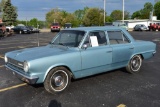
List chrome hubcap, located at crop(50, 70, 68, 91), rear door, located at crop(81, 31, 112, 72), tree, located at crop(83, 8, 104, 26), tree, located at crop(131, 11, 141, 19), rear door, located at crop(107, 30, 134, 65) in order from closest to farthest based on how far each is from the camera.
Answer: chrome hubcap, located at crop(50, 70, 68, 91), rear door, located at crop(81, 31, 112, 72), rear door, located at crop(107, 30, 134, 65), tree, located at crop(83, 8, 104, 26), tree, located at crop(131, 11, 141, 19)

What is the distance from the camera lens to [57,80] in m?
5.32

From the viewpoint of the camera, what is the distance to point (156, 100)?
488 centimetres

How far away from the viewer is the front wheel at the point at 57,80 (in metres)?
5.15

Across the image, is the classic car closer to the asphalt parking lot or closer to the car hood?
the car hood

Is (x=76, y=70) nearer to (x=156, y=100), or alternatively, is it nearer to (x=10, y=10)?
(x=156, y=100)

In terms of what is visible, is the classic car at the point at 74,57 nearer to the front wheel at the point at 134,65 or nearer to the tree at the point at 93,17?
the front wheel at the point at 134,65

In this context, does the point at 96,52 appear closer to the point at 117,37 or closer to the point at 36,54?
the point at 117,37

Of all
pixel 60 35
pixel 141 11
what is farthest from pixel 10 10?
pixel 141 11

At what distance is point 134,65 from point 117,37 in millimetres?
1253

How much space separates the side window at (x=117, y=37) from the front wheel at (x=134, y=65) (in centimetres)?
71

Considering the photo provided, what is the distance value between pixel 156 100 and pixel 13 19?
2194 inches

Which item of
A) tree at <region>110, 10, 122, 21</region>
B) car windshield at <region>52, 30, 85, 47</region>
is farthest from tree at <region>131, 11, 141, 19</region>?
car windshield at <region>52, 30, 85, 47</region>

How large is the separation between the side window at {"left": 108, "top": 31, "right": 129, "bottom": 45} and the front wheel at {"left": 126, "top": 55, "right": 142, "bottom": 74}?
710 millimetres

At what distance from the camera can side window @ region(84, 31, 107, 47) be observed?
19.2 feet
